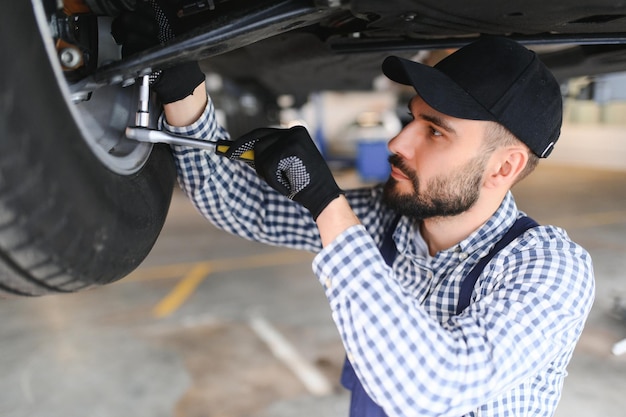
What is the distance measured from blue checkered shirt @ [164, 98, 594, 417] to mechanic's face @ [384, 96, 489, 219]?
0.10 meters

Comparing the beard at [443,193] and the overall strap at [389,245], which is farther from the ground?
the beard at [443,193]

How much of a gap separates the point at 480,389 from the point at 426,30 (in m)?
0.60

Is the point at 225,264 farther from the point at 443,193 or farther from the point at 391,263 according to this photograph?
the point at 443,193

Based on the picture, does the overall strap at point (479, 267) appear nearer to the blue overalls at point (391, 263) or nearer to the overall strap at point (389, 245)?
the blue overalls at point (391, 263)

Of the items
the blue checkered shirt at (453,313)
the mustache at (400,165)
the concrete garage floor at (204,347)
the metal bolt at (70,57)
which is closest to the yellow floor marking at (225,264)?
the concrete garage floor at (204,347)

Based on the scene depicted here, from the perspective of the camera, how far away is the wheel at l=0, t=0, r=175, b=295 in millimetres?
558

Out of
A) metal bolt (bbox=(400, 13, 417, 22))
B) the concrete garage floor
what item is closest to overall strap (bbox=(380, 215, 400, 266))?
metal bolt (bbox=(400, 13, 417, 22))

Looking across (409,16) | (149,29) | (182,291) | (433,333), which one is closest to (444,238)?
(433,333)

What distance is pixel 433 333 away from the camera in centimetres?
76

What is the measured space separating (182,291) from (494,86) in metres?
2.69

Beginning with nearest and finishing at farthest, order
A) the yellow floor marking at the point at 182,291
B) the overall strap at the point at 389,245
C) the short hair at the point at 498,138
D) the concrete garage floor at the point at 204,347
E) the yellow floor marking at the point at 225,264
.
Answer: the short hair at the point at 498,138 → the overall strap at the point at 389,245 → the concrete garage floor at the point at 204,347 → the yellow floor marking at the point at 182,291 → the yellow floor marking at the point at 225,264

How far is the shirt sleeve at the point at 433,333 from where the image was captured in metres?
0.74

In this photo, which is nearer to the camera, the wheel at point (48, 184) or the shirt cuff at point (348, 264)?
the wheel at point (48, 184)

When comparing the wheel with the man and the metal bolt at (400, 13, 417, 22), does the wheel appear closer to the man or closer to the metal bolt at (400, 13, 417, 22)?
the man
